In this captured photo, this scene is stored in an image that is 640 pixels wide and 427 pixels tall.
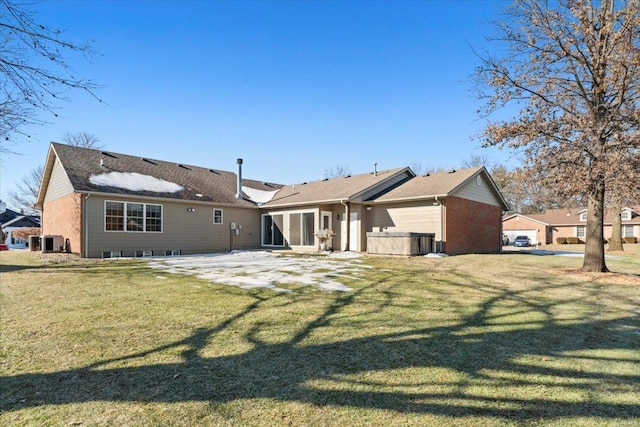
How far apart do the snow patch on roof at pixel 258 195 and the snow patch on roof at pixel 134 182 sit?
14.6 feet

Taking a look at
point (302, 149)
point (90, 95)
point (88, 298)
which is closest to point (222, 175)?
point (302, 149)

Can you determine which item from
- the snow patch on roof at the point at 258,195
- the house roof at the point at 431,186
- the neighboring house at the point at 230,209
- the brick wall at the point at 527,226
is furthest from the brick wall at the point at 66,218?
the brick wall at the point at 527,226

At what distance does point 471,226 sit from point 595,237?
24.9 feet

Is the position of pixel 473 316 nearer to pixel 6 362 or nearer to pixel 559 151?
pixel 6 362

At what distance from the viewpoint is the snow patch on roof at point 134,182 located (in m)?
16.2

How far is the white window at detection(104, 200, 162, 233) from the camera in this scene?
1602 cm

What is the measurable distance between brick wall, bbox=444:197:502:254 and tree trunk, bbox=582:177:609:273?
5963 mm

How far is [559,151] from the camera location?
10.6m

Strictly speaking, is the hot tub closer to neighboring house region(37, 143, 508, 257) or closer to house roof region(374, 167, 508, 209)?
neighboring house region(37, 143, 508, 257)

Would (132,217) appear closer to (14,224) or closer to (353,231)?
(353,231)

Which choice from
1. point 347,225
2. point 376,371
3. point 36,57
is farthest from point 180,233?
point 376,371

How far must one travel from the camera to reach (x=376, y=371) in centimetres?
373

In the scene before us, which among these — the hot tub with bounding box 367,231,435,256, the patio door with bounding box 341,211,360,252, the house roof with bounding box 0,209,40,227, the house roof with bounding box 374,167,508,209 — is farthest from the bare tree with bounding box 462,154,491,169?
the house roof with bounding box 0,209,40,227

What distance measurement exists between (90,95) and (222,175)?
1898 cm
